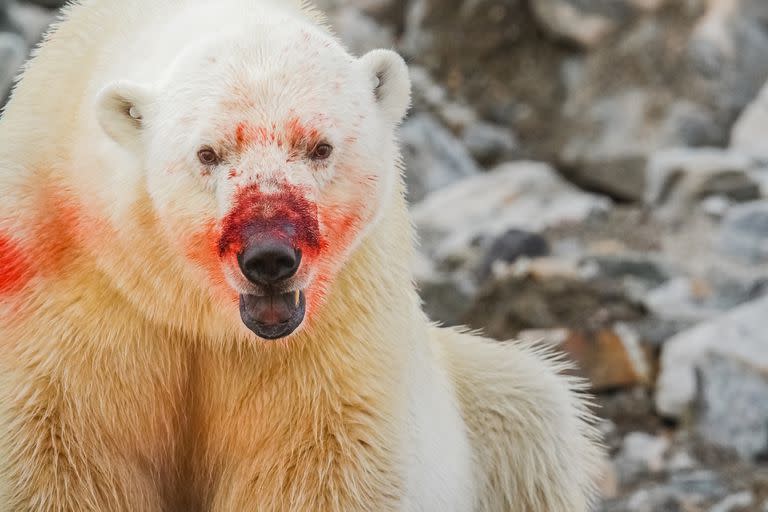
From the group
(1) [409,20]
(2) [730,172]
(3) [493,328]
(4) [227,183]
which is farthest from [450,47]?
(4) [227,183]

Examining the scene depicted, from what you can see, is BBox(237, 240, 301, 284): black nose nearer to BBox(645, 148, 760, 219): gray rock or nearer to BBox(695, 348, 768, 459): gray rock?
BBox(695, 348, 768, 459): gray rock

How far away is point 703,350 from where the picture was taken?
20.5 feet

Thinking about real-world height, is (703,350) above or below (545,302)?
above

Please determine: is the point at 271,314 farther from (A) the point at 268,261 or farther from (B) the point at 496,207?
(B) the point at 496,207

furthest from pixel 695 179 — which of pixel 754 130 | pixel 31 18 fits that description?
pixel 31 18

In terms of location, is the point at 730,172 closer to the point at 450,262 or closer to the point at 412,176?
the point at 450,262

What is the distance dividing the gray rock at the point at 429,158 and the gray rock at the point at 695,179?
8.08 feet

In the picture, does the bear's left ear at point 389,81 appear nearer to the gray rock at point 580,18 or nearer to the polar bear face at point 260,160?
the polar bear face at point 260,160

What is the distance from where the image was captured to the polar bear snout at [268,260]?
106 inches

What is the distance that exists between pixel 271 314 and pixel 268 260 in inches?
7.5

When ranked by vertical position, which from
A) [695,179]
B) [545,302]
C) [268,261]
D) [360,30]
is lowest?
[360,30]

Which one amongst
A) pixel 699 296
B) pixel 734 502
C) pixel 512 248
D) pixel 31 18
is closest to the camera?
pixel 734 502

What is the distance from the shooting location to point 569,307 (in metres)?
7.16

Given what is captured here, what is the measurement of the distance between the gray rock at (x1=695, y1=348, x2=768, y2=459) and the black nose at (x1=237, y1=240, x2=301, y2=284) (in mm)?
3896
